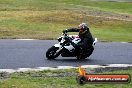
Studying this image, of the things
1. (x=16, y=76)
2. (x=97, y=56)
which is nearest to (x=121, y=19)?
(x=97, y=56)

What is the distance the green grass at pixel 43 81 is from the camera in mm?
12828

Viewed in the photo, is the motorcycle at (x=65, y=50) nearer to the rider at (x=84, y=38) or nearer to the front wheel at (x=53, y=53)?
the front wheel at (x=53, y=53)

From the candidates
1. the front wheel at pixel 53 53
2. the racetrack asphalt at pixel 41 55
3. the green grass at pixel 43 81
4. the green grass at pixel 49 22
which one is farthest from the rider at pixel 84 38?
the green grass at pixel 49 22

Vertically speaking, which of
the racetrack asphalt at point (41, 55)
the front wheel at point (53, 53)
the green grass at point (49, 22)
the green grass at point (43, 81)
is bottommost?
the green grass at point (49, 22)

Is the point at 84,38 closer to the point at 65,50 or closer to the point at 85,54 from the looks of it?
the point at 85,54

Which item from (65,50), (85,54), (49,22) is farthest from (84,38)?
(49,22)

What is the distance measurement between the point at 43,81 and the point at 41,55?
6.60 meters

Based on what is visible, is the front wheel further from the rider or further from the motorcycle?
the rider

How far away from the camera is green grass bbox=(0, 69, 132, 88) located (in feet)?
42.1

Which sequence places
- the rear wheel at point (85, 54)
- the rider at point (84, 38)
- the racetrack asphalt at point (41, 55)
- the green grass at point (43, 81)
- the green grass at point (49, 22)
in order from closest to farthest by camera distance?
the green grass at point (43, 81) → the racetrack asphalt at point (41, 55) → the rider at point (84, 38) → the rear wheel at point (85, 54) → the green grass at point (49, 22)

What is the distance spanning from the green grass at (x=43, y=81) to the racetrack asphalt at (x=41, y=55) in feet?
6.50

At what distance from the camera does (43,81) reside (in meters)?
13.7

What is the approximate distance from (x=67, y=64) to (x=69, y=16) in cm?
2251

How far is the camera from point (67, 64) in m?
18.1
